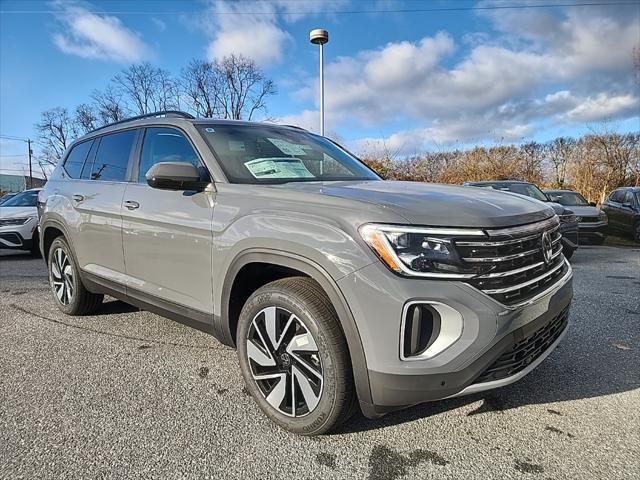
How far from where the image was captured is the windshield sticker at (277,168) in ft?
9.27

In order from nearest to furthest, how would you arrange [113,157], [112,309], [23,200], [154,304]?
[154,304], [113,157], [112,309], [23,200]

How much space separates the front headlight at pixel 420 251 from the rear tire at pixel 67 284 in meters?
3.39

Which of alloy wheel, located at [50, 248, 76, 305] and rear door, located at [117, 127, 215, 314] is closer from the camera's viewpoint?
rear door, located at [117, 127, 215, 314]

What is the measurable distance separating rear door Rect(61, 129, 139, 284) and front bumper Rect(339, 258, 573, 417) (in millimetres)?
2328

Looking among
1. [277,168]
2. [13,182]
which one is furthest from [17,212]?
[13,182]

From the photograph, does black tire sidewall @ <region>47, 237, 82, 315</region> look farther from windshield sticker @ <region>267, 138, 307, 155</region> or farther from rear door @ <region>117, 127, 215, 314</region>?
windshield sticker @ <region>267, 138, 307, 155</region>

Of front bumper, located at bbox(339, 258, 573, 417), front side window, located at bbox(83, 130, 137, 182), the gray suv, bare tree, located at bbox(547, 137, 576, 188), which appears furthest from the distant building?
front bumper, located at bbox(339, 258, 573, 417)

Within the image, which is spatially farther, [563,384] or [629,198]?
[629,198]

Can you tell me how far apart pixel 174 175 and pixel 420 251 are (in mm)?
1530

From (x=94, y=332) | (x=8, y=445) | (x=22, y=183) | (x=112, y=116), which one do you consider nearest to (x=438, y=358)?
(x=8, y=445)

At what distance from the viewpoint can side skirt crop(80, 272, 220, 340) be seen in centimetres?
280

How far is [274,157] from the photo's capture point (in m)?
3.05

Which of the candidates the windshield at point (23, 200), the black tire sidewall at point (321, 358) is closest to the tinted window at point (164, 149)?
the black tire sidewall at point (321, 358)

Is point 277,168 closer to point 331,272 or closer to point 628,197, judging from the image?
point 331,272
